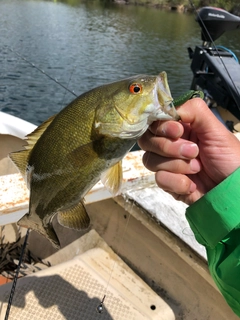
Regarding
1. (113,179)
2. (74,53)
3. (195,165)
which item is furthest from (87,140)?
(74,53)

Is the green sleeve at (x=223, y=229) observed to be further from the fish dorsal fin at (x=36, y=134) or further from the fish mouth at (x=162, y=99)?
the fish dorsal fin at (x=36, y=134)

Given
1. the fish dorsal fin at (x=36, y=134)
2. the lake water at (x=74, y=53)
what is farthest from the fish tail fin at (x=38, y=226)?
the lake water at (x=74, y=53)

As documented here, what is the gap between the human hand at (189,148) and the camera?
1.50 meters

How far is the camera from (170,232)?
2416mm

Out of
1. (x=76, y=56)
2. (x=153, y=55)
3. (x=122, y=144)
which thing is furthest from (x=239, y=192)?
(x=153, y=55)

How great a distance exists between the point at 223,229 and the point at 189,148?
369 millimetres

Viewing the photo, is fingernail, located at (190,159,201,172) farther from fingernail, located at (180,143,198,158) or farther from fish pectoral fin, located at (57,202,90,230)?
fish pectoral fin, located at (57,202,90,230)

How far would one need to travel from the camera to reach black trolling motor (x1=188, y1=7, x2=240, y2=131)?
5.05m

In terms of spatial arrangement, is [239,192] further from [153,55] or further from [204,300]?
[153,55]

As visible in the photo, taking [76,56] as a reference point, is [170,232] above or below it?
above

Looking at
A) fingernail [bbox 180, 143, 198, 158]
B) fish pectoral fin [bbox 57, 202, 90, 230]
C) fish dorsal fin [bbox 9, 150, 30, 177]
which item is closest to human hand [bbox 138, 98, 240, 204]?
fingernail [bbox 180, 143, 198, 158]

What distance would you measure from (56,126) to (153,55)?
18.5m

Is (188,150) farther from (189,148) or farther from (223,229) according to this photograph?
(223,229)

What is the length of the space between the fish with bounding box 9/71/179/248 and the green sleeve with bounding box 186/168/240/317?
382mm
